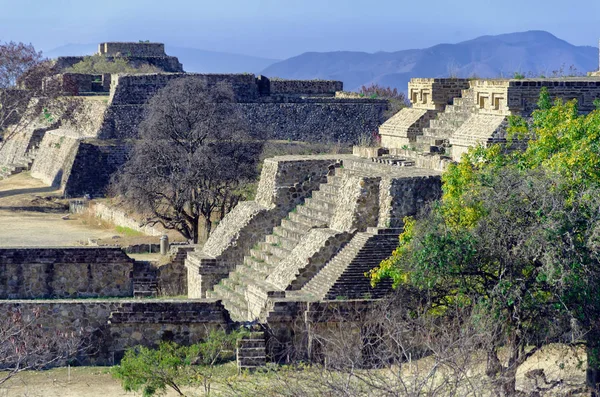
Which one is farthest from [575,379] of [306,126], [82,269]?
[306,126]

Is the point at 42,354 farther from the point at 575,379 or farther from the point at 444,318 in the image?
the point at 575,379

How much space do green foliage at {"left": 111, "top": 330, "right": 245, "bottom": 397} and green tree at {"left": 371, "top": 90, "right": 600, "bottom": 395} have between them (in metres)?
2.92

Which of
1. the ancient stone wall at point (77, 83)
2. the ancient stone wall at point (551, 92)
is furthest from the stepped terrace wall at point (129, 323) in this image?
the ancient stone wall at point (77, 83)

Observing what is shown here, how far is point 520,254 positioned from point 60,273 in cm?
1115

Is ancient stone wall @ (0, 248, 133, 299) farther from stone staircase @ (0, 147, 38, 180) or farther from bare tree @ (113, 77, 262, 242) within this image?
stone staircase @ (0, 147, 38, 180)

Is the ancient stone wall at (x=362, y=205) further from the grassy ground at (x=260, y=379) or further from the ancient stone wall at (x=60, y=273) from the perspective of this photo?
the ancient stone wall at (x=60, y=273)

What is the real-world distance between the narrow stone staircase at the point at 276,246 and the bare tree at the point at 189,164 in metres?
8.63

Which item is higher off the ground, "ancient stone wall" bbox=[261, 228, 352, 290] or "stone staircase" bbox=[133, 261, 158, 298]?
"ancient stone wall" bbox=[261, 228, 352, 290]

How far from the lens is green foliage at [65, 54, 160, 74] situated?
207ft

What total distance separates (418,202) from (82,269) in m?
7.30

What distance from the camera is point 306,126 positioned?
5459 cm

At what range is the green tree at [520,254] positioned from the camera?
1775cm

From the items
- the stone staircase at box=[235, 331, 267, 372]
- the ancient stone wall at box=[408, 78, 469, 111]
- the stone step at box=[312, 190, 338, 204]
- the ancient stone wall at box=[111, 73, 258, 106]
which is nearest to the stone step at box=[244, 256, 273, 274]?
the stone step at box=[312, 190, 338, 204]

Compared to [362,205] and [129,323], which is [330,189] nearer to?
[362,205]
